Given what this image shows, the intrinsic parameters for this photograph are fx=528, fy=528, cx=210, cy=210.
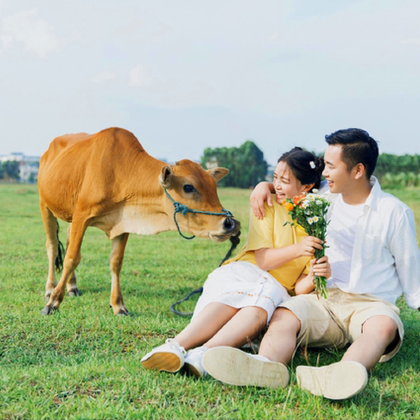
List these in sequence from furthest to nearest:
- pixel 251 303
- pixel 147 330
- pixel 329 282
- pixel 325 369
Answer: pixel 147 330
pixel 329 282
pixel 251 303
pixel 325 369

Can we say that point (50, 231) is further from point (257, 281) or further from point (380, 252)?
point (380, 252)

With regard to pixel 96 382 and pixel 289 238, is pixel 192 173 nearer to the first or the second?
pixel 289 238

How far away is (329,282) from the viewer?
144 inches

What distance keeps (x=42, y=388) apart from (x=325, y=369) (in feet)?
5.24

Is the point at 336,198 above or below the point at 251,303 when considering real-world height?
above

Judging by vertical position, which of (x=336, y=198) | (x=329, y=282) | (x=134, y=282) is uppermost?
(x=336, y=198)

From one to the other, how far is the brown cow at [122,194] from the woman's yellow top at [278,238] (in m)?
0.78

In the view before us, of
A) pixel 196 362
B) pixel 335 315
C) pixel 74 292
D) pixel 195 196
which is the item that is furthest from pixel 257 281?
pixel 74 292

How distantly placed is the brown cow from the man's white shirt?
125cm

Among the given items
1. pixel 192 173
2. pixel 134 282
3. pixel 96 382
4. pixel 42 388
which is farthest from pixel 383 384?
pixel 134 282

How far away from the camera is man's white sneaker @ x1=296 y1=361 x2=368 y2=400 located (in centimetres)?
264

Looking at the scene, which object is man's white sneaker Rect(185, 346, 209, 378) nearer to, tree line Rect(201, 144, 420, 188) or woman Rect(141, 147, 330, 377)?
woman Rect(141, 147, 330, 377)

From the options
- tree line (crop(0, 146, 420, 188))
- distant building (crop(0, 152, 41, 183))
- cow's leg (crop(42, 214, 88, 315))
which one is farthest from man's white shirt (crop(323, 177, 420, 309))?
tree line (crop(0, 146, 420, 188))

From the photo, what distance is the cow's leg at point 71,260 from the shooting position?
16.6ft
